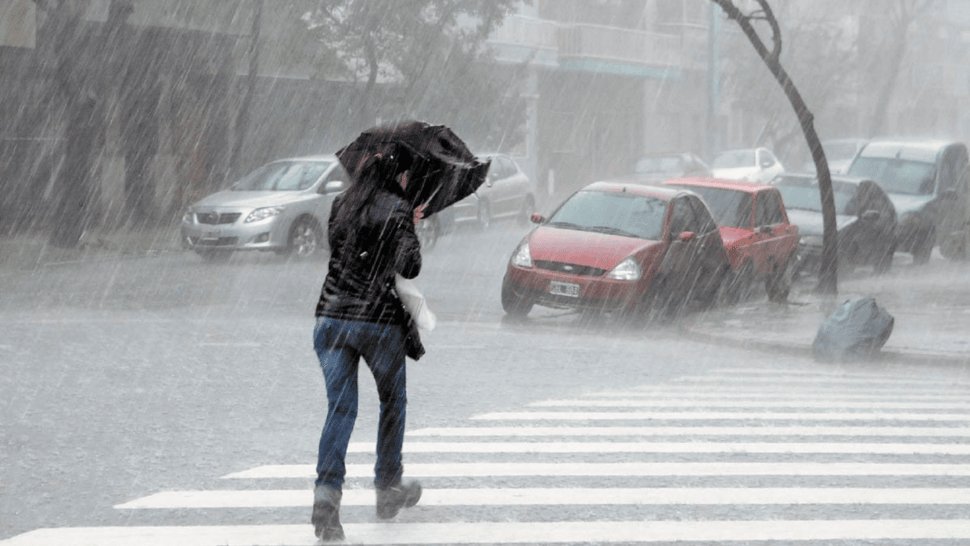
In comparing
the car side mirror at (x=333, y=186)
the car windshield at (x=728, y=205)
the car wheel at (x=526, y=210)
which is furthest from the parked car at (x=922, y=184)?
the car side mirror at (x=333, y=186)

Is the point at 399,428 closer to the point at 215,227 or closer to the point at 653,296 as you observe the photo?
the point at 653,296

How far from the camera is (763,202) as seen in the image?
57.0ft

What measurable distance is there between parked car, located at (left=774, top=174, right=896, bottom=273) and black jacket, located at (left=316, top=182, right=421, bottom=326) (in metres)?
14.3

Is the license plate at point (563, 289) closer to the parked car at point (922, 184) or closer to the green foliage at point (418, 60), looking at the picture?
the parked car at point (922, 184)

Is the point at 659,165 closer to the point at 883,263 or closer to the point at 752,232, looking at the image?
the point at 883,263

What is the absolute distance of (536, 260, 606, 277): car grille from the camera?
13.7 m

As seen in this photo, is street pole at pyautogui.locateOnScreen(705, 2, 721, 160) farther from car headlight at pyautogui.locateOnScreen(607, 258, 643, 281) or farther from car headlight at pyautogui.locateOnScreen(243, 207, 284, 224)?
car headlight at pyautogui.locateOnScreen(607, 258, 643, 281)

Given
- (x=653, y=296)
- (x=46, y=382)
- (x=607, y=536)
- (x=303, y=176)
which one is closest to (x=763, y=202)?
(x=653, y=296)

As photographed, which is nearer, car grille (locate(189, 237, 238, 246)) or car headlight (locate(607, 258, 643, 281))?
car headlight (locate(607, 258, 643, 281))

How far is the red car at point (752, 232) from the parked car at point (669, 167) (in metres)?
17.7

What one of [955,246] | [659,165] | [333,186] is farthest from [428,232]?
[659,165]

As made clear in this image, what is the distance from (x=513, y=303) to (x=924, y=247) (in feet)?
36.0

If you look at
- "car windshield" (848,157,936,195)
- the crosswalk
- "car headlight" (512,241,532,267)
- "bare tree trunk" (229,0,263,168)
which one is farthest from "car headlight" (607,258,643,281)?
"bare tree trunk" (229,0,263,168)

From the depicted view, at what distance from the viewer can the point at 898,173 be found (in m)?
23.8
